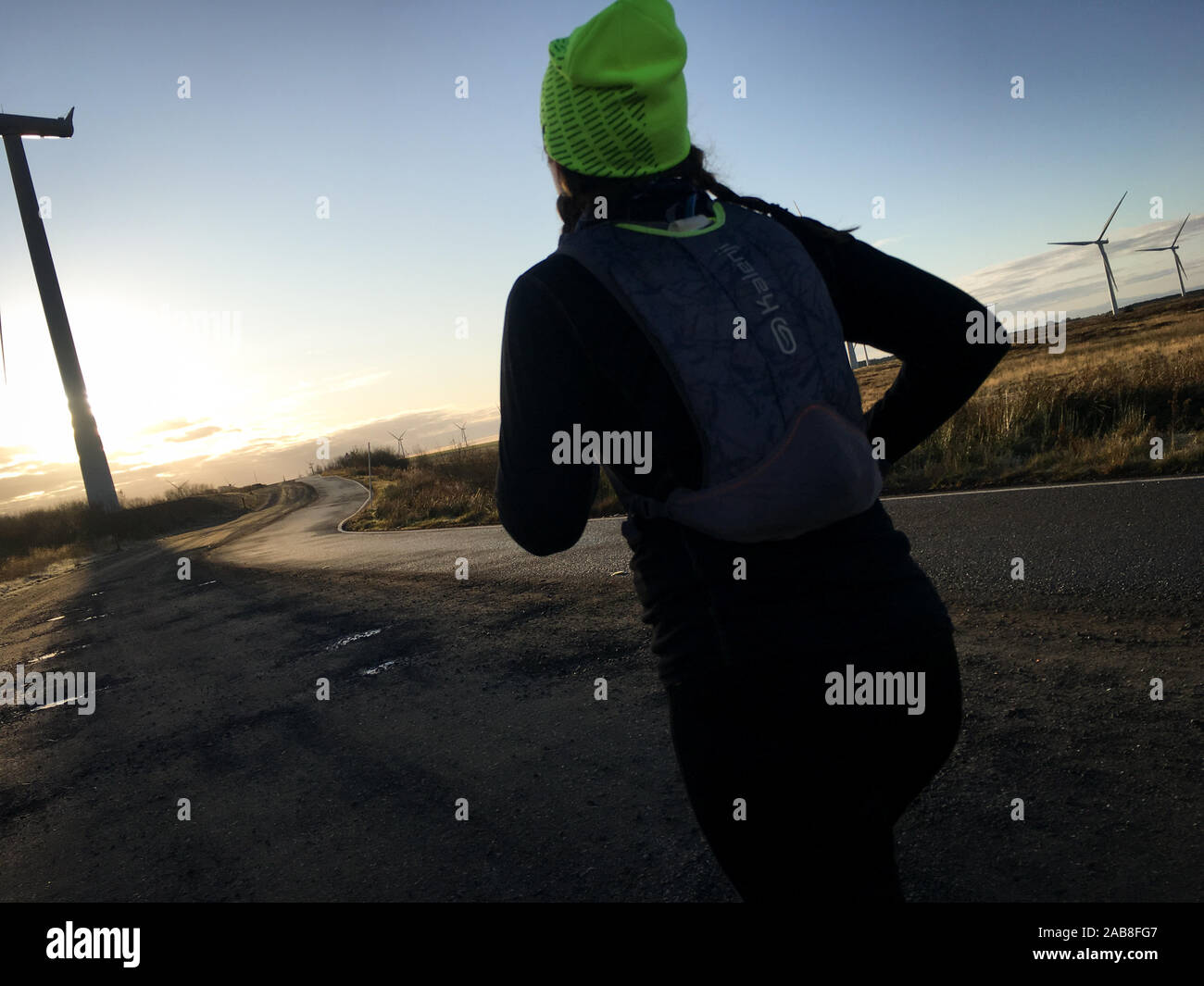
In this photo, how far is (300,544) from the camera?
58.3 feet

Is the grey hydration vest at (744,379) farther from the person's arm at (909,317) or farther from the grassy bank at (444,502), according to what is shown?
the grassy bank at (444,502)

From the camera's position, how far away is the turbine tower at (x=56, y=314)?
33781 millimetres

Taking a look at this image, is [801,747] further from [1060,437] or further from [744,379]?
[1060,437]

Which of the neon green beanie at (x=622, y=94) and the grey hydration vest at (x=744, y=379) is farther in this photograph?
the neon green beanie at (x=622, y=94)

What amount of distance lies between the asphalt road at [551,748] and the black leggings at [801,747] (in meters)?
1.62

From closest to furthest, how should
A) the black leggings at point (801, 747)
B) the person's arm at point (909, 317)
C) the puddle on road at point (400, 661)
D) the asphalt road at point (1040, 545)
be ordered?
the black leggings at point (801, 747) < the person's arm at point (909, 317) < the asphalt road at point (1040, 545) < the puddle on road at point (400, 661)

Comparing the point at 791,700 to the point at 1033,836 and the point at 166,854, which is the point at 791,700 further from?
the point at 166,854

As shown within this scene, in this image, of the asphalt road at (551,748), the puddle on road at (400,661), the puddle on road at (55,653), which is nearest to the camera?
the asphalt road at (551,748)

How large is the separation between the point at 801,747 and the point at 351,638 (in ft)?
20.9

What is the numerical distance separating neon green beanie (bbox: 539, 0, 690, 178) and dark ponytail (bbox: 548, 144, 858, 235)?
0.02m
